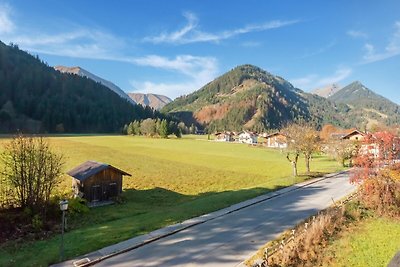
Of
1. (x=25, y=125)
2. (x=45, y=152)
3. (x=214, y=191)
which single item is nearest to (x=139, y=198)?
(x=214, y=191)

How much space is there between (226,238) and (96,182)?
17.8m

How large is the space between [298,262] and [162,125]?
462 ft

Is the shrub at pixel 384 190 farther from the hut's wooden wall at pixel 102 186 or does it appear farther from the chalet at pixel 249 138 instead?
the chalet at pixel 249 138

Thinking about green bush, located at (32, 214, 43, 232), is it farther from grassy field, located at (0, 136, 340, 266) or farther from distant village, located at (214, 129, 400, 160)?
distant village, located at (214, 129, 400, 160)

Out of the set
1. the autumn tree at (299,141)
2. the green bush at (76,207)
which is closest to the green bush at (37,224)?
the green bush at (76,207)

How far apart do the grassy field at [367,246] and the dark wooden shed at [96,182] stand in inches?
895

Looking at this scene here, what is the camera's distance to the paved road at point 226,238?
16.4m

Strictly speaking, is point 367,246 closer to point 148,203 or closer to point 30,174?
point 148,203

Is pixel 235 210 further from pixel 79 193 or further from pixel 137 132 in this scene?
pixel 137 132

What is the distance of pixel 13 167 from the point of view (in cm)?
2533

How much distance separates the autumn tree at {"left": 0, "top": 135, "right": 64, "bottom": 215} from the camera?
82.7 ft

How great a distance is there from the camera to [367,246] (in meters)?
18.5

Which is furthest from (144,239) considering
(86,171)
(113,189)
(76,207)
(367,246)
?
(86,171)

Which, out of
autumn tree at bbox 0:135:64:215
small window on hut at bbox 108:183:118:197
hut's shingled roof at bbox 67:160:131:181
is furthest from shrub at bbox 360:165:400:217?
autumn tree at bbox 0:135:64:215
